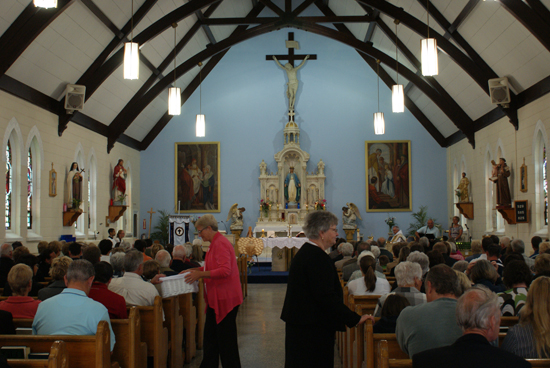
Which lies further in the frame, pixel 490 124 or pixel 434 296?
pixel 490 124

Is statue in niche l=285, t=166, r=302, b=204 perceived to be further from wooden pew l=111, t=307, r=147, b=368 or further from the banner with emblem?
wooden pew l=111, t=307, r=147, b=368

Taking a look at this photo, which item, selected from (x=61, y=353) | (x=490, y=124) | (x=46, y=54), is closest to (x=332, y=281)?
(x=61, y=353)

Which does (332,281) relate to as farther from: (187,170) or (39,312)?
(187,170)

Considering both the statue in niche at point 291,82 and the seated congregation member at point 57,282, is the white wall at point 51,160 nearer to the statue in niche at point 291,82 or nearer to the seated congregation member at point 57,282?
the statue in niche at point 291,82

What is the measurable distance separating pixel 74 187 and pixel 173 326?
8.43m

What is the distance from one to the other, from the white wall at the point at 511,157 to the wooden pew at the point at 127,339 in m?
8.96

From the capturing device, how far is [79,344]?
10.5ft

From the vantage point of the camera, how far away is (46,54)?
10344 millimetres

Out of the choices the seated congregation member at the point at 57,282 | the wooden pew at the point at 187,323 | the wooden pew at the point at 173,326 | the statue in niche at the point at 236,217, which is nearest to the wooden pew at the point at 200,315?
the wooden pew at the point at 187,323

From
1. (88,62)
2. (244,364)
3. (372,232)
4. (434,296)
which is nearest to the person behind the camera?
→ (434,296)

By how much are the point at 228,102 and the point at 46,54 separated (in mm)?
7714

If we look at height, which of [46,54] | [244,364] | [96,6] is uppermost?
[96,6]

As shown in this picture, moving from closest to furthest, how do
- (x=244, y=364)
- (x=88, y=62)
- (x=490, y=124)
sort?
(x=244, y=364) → (x=88, y=62) → (x=490, y=124)

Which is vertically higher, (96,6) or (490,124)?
(96,6)
